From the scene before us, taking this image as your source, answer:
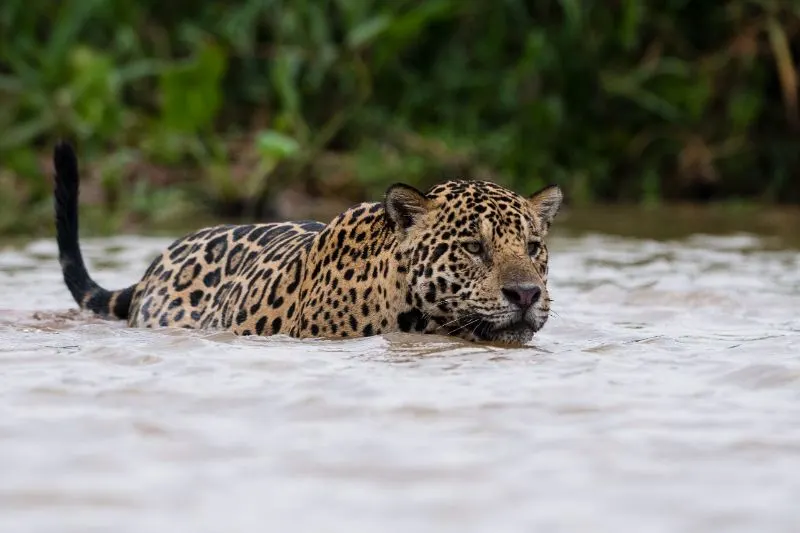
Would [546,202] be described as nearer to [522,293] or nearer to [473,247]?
[473,247]

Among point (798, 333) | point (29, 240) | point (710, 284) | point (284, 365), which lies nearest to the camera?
point (284, 365)

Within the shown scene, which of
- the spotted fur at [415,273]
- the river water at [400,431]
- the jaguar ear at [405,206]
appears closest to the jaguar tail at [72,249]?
the river water at [400,431]

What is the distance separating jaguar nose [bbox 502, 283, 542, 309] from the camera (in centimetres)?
586

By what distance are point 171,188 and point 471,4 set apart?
324cm

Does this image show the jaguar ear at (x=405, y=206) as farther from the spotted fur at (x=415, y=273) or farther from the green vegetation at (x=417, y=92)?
the green vegetation at (x=417, y=92)

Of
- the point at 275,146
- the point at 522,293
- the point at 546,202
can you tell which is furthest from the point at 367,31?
the point at 522,293

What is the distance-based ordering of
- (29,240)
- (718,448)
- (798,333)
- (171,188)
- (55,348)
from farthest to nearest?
(171,188)
(29,240)
(798,333)
(55,348)
(718,448)

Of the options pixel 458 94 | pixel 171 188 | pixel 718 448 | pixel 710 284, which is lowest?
pixel 718 448

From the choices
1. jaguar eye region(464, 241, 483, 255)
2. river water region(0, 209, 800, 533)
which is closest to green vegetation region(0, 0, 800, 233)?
river water region(0, 209, 800, 533)

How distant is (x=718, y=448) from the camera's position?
434 cm

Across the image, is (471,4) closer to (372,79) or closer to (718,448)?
(372,79)

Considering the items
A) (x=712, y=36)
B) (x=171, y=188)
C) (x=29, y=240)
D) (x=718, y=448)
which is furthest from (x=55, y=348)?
(x=712, y=36)

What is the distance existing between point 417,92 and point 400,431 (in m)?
10.0

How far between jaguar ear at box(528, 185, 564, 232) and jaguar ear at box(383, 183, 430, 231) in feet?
1.61
